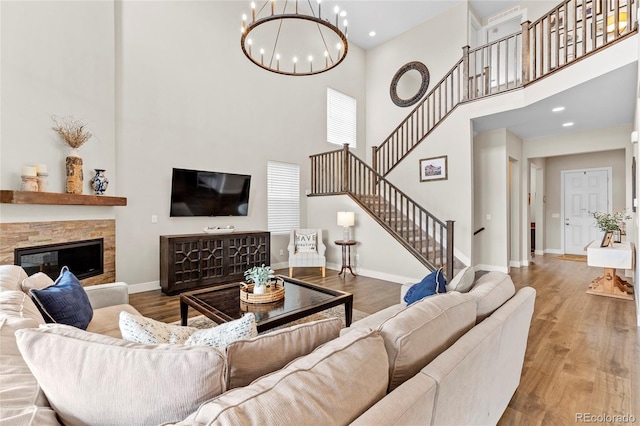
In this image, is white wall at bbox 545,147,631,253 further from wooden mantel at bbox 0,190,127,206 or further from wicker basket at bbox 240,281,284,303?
wooden mantel at bbox 0,190,127,206

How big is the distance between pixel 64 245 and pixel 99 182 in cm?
89

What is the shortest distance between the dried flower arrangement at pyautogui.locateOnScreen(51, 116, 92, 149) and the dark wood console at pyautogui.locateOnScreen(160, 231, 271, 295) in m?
1.64

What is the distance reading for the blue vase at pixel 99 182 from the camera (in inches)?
158

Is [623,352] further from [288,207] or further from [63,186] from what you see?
[63,186]

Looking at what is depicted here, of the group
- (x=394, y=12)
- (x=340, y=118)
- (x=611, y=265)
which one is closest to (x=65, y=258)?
(x=340, y=118)

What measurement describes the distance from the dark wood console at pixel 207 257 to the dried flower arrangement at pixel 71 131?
5.37 feet

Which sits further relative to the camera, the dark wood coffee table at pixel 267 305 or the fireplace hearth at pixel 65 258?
the fireplace hearth at pixel 65 258

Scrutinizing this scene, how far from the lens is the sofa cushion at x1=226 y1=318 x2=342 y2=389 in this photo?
2.88 ft

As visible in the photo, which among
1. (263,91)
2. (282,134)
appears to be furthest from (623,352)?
(263,91)

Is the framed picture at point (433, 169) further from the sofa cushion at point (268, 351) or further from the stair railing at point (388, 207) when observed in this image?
the sofa cushion at point (268, 351)

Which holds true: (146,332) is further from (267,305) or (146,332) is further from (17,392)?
(267,305)

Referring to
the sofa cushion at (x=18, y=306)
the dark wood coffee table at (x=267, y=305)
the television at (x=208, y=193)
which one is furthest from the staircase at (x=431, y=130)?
the sofa cushion at (x=18, y=306)

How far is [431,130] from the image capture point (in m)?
5.93


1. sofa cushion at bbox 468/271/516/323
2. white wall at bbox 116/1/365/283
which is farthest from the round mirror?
sofa cushion at bbox 468/271/516/323
